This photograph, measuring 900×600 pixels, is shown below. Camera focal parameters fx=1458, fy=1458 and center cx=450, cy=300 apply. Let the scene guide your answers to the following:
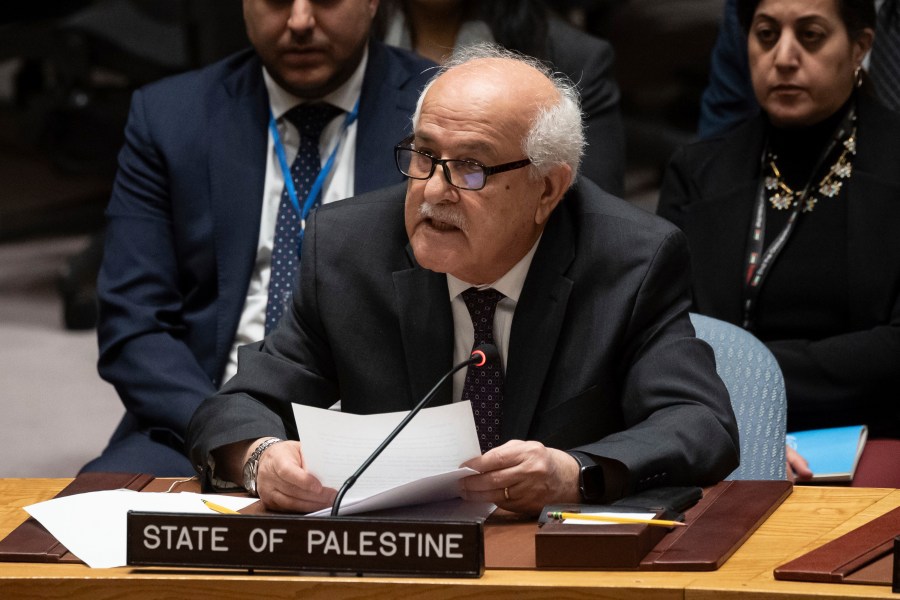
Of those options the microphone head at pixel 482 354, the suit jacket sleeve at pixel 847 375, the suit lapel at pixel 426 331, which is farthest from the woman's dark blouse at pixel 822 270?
the microphone head at pixel 482 354

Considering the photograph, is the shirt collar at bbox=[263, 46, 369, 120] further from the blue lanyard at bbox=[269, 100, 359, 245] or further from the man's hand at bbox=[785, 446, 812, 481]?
the man's hand at bbox=[785, 446, 812, 481]

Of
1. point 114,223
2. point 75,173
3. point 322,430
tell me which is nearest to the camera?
point 322,430

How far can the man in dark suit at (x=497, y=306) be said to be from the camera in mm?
2469

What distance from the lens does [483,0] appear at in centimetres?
392

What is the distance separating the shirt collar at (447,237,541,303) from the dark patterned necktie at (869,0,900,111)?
1.67 m

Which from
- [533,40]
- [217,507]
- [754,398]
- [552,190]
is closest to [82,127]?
[533,40]

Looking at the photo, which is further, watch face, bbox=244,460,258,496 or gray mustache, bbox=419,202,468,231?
gray mustache, bbox=419,202,468,231

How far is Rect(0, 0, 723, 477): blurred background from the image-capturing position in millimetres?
5363

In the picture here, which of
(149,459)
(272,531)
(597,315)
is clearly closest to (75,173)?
(149,459)

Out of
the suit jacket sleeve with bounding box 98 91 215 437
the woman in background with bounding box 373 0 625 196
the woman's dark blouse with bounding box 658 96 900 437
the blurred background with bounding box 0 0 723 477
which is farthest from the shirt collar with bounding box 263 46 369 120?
the blurred background with bounding box 0 0 723 477

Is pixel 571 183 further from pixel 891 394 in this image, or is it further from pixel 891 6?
pixel 891 6

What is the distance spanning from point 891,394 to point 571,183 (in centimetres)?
118

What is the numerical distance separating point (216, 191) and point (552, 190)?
3.47 feet

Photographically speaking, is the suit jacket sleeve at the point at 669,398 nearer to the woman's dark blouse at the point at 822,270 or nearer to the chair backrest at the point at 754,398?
the chair backrest at the point at 754,398
